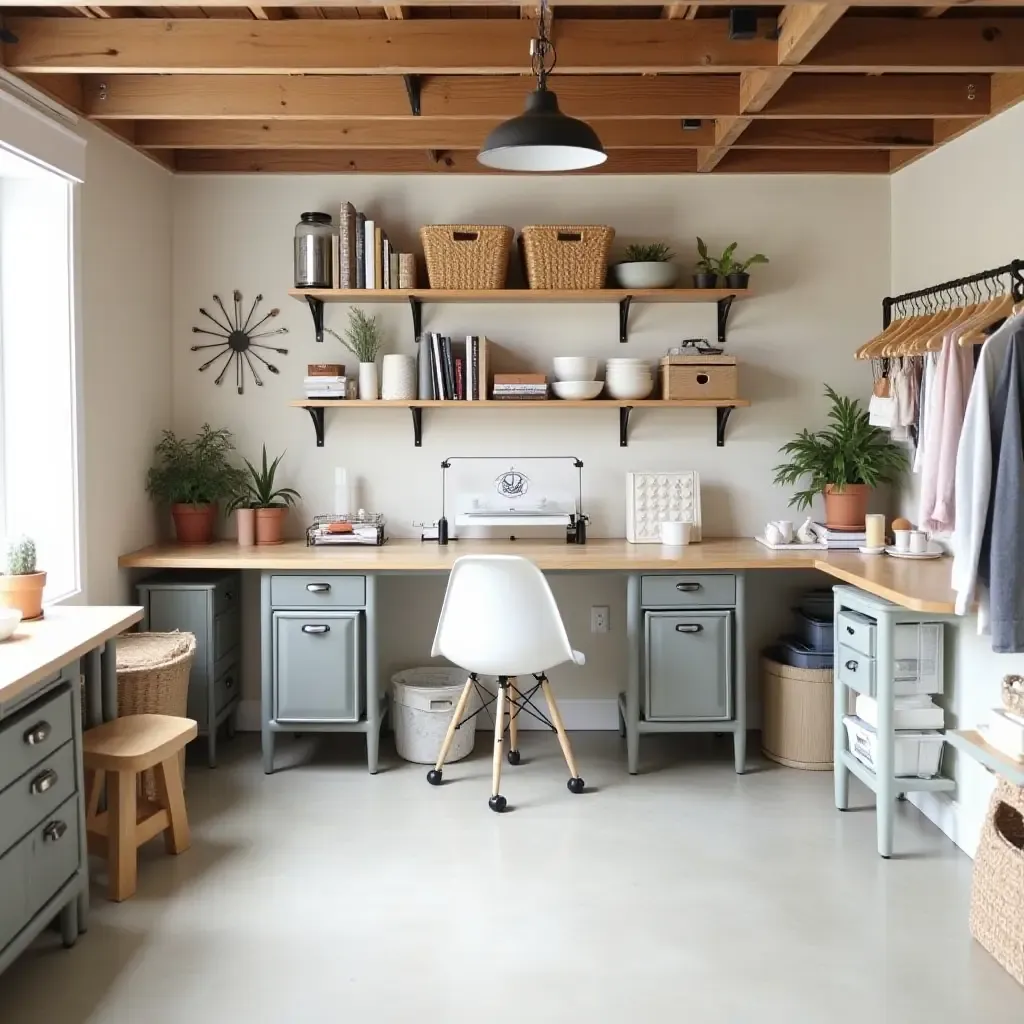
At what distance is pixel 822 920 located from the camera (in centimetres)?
272

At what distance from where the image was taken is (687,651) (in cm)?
384

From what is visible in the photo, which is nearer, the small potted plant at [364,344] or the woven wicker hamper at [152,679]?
the woven wicker hamper at [152,679]

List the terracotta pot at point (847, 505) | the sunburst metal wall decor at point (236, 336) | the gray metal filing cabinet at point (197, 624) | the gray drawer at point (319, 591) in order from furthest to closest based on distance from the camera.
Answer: the sunburst metal wall decor at point (236, 336), the terracotta pot at point (847, 505), the gray metal filing cabinet at point (197, 624), the gray drawer at point (319, 591)

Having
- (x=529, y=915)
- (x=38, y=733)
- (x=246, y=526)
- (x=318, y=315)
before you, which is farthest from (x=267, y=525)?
(x=529, y=915)

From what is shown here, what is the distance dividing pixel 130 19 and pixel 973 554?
2826mm

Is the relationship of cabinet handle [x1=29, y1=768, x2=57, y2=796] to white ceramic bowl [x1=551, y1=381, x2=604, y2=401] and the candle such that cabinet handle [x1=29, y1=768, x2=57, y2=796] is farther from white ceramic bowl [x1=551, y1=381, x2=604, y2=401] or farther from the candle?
the candle

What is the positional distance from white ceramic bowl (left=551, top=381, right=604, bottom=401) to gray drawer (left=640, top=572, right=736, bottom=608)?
2.67 ft

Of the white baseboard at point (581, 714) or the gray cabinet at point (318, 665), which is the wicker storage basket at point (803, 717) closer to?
the white baseboard at point (581, 714)

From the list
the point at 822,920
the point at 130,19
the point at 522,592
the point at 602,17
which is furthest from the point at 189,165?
the point at 822,920

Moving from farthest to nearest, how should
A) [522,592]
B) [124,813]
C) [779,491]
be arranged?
[779,491] < [522,592] < [124,813]

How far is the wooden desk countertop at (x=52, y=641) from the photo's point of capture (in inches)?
90.6

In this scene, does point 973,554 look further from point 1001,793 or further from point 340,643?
point 340,643

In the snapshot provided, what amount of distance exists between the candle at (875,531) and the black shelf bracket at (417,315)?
198cm

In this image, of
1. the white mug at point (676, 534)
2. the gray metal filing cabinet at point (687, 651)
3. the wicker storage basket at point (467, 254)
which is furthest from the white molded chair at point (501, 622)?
the wicker storage basket at point (467, 254)
